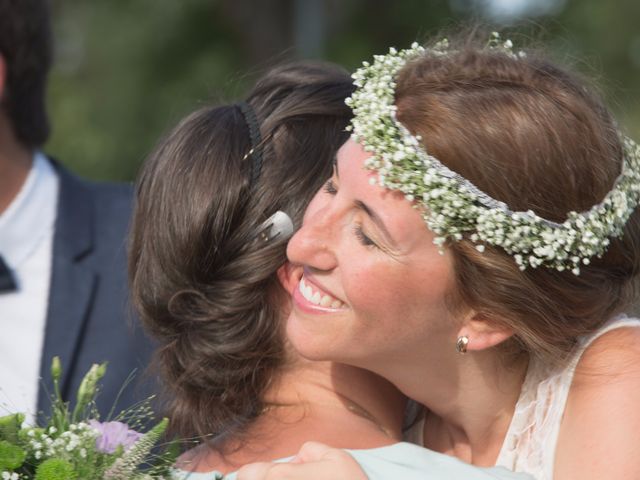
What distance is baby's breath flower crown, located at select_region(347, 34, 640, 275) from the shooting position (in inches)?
116

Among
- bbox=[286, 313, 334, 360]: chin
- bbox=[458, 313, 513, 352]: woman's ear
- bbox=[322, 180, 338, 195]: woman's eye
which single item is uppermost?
bbox=[322, 180, 338, 195]: woman's eye

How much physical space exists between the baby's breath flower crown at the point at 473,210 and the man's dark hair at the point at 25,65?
2.50 m

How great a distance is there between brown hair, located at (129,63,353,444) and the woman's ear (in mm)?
610

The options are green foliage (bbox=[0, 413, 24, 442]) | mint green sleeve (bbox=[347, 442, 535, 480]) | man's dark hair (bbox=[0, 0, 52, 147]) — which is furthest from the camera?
man's dark hair (bbox=[0, 0, 52, 147])

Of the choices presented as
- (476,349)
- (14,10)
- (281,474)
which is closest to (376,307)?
(476,349)

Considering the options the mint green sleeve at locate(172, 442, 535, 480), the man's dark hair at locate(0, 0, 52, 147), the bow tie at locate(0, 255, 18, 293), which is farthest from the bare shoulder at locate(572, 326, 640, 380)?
the man's dark hair at locate(0, 0, 52, 147)

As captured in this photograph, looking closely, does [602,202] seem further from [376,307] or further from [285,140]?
[285,140]

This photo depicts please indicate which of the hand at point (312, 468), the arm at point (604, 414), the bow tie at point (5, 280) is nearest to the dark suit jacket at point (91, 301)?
the bow tie at point (5, 280)

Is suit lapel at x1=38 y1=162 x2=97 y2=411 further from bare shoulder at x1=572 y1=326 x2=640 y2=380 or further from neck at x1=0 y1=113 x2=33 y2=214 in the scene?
bare shoulder at x1=572 y1=326 x2=640 y2=380

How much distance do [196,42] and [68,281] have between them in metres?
18.1

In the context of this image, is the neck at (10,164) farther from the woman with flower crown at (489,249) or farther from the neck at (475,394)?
the neck at (475,394)

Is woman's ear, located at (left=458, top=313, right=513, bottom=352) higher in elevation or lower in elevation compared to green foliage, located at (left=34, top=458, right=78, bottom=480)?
higher

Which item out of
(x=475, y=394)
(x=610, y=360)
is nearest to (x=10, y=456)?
(x=475, y=394)

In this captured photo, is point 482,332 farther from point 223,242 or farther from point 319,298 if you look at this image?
point 223,242
